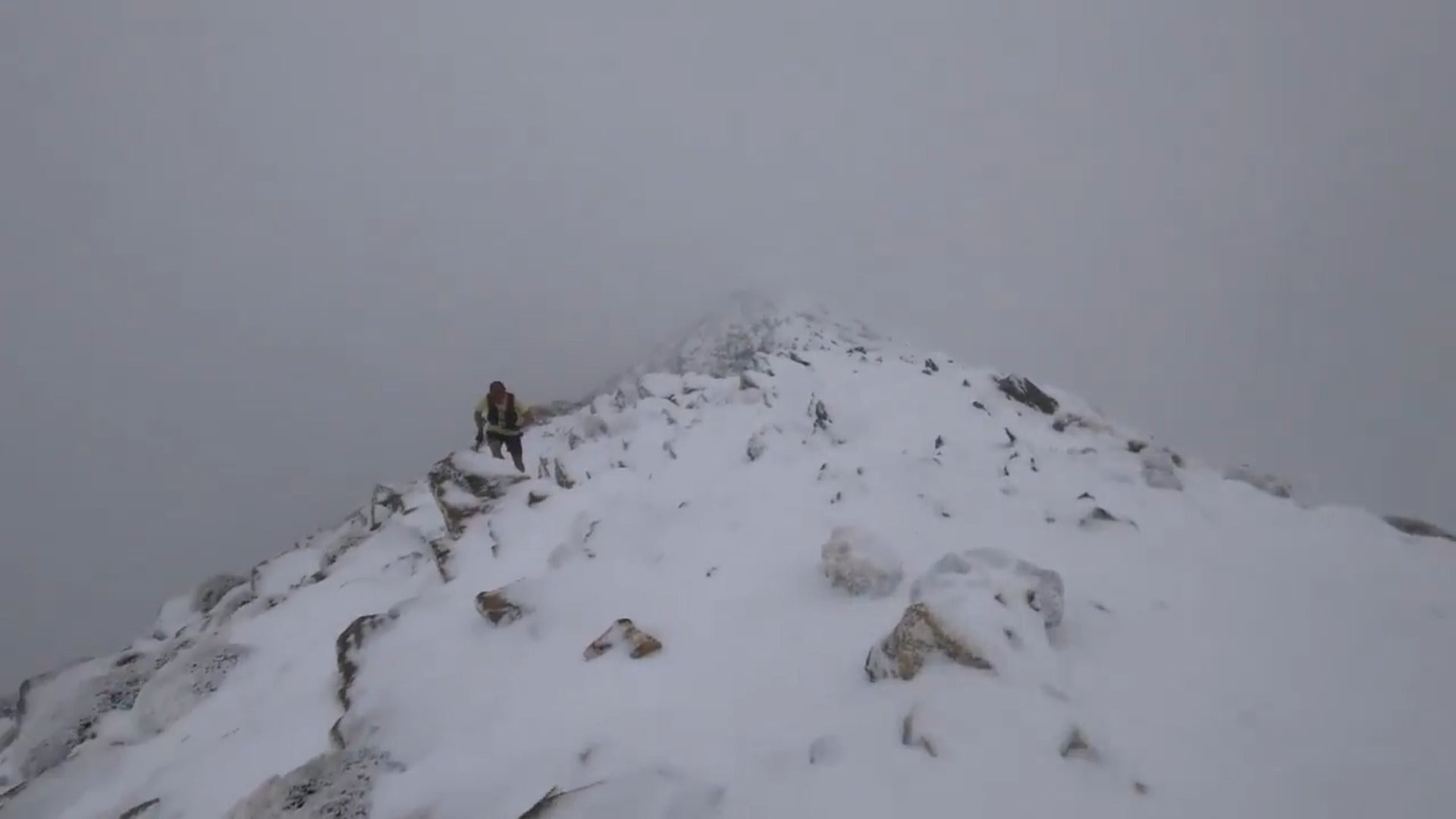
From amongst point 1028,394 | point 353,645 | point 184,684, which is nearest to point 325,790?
point 353,645

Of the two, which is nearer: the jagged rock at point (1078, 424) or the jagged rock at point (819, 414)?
the jagged rock at point (819, 414)

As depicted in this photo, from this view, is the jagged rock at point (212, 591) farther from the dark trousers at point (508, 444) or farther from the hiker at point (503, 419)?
the hiker at point (503, 419)

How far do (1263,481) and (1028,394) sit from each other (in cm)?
481

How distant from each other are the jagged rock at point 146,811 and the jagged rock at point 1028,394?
15506mm

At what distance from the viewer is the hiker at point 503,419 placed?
1254 centimetres

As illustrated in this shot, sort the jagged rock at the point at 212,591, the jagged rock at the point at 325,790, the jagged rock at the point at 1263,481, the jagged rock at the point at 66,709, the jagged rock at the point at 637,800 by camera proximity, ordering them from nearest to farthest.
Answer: the jagged rock at the point at 637,800
the jagged rock at the point at 325,790
the jagged rock at the point at 66,709
the jagged rock at the point at 1263,481
the jagged rock at the point at 212,591

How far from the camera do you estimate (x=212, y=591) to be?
14039 mm

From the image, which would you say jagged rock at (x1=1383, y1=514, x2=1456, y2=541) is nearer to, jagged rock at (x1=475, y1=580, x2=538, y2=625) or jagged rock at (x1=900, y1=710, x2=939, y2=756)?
jagged rock at (x1=900, y1=710, x2=939, y2=756)

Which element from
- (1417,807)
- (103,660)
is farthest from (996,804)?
(103,660)

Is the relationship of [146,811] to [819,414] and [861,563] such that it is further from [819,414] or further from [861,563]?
[819,414]

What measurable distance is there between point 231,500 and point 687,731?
121393mm

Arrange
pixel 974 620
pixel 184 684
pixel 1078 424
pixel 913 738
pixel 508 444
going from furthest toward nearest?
pixel 1078 424
pixel 508 444
pixel 184 684
pixel 974 620
pixel 913 738

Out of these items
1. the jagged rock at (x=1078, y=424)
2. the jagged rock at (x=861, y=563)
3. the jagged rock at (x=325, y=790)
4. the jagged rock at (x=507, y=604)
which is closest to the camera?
the jagged rock at (x=325, y=790)

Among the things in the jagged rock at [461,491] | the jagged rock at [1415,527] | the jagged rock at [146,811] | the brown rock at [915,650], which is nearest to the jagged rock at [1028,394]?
the jagged rock at [1415,527]
